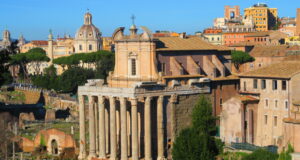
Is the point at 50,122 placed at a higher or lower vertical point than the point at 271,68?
lower

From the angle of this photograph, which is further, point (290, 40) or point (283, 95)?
point (290, 40)

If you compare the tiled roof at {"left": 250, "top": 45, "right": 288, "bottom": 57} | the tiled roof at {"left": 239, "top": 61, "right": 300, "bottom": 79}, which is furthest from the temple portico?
the tiled roof at {"left": 250, "top": 45, "right": 288, "bottom": 57}

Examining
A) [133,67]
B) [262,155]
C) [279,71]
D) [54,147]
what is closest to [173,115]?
[133,67]

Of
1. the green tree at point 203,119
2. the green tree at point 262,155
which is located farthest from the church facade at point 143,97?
the green tree at point 262,155

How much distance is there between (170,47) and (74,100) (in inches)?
1362

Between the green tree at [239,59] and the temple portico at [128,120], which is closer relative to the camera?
the temple portico at [128,120]

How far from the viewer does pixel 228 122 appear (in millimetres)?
46281

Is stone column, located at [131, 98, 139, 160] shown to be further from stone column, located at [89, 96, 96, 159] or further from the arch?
the arch

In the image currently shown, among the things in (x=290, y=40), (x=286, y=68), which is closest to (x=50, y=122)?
(x=286, y=68)

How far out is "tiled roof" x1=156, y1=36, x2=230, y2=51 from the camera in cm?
4981

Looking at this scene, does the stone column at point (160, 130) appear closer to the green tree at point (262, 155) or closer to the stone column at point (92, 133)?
the stone column at point (92, 133)

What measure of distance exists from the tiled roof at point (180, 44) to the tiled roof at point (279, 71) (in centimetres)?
661

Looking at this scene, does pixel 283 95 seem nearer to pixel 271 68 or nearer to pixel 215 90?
pixel 271 68

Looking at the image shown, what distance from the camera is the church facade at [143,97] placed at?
45.4m
